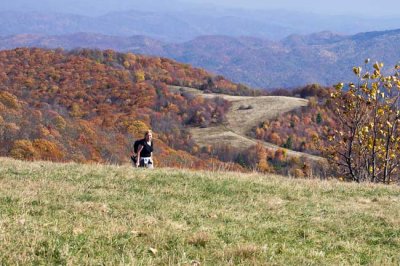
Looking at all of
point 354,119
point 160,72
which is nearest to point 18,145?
point 354,119

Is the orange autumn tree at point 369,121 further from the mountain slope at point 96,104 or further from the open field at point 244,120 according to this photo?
the open field at point 244,120

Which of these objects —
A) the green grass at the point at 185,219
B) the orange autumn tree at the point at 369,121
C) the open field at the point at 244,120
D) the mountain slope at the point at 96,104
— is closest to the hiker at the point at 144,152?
the green grass at the point at 185,219

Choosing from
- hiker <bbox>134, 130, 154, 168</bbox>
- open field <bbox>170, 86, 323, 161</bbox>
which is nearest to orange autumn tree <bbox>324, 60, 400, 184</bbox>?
hiker <bbox>134, 130, 154, 168</bbox>

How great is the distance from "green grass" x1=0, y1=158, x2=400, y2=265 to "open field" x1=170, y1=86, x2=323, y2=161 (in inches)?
2567

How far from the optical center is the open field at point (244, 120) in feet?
274

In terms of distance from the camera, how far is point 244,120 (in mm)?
98750

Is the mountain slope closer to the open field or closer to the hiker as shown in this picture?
the open field

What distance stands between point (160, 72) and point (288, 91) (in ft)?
116

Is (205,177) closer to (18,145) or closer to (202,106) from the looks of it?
(18,145)

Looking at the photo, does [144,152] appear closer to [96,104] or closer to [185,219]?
[185,219]

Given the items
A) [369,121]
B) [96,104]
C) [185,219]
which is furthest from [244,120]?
[185,219]

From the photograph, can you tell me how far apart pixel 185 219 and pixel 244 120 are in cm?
9100

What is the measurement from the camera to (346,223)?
28.7 feet

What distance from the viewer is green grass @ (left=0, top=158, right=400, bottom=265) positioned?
587 cm
